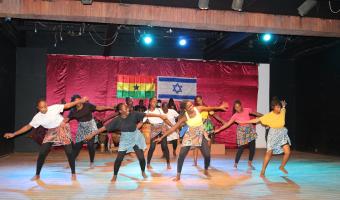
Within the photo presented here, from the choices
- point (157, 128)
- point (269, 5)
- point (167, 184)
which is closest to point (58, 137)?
point (167, 184)

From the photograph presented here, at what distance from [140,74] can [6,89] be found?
4479 mm

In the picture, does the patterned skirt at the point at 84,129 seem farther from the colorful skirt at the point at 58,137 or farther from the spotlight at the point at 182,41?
the spotlight at the point at 182,41

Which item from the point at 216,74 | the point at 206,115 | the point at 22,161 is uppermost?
the point at 216,74

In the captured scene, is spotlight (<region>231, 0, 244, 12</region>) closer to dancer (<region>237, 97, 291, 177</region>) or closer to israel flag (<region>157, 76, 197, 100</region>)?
dancer (<region>237, 97, 291, 177</region>)

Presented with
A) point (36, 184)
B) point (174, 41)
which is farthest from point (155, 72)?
point (36, 184)

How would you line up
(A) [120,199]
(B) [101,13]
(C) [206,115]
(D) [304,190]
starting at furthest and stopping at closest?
(C) [206,115] < (B) [101,13] < (D) [304,190] < (A) [120,199]

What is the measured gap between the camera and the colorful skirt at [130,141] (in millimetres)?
6402

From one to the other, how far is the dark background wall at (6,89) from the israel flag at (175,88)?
475 cm

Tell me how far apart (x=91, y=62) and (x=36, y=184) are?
768 centimetres

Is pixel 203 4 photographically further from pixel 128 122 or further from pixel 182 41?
pixel 182 41

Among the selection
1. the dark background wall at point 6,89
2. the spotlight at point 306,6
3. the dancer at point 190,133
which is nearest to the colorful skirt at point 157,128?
the dancer at point 190,133

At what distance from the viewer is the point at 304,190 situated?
19.4 feet

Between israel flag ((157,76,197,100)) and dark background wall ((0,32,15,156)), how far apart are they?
4.75 metres

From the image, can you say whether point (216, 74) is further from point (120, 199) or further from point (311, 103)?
point (120, 199)
